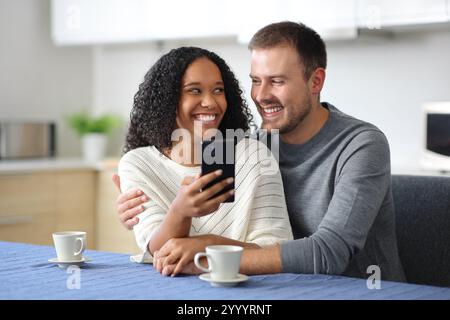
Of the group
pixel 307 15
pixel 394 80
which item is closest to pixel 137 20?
pixel 307 15

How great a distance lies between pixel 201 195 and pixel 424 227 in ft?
2.72

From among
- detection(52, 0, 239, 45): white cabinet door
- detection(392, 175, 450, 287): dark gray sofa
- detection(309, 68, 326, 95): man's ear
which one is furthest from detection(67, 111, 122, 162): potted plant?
detection(392, 175, 450, 287): dark gray sofa

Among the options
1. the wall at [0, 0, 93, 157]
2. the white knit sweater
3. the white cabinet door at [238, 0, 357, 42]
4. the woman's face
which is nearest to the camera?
the white knit sweater

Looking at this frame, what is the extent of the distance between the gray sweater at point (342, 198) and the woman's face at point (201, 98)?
0.26 m

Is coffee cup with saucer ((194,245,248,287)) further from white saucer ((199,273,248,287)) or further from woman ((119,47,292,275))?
woman ((119,47,292,275))

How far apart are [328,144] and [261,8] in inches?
67.9

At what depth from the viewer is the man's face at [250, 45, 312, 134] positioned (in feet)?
6.71

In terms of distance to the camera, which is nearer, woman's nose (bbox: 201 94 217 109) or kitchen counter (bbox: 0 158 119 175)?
woman's nose (bbox: 201 94 217 109)

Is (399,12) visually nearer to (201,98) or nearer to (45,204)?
(201,98)

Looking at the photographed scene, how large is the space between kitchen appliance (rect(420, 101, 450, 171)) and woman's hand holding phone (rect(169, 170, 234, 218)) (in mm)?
1859

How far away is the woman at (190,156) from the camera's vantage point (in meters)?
1.81

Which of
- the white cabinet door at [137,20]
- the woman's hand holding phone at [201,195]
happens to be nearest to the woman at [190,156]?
the woman's hand holding phone at [201,195]

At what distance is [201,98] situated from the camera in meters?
1.92

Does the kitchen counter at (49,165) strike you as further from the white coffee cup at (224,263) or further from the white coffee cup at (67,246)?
the white coffee cup at (224,263)
